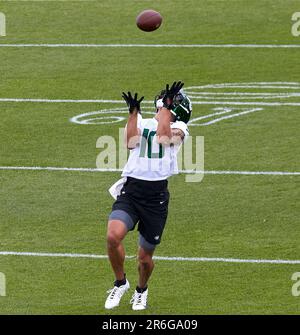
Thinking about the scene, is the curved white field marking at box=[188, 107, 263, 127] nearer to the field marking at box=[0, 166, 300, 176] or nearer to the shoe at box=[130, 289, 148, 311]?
the field marking at box=[0, 166, 300, 176]

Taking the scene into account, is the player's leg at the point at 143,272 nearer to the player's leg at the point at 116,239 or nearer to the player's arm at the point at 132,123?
the player's leg at the point at 116,239

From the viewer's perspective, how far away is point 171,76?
23906 mm

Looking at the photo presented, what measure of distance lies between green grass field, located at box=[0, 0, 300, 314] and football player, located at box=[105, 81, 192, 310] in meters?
0.36

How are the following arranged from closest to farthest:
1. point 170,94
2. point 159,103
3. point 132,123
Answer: point 170,94 → point 132,123 → point 159,103

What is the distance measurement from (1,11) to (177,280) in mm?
14897

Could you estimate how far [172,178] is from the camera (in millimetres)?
18875

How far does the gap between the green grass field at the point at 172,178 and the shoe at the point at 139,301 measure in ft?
0.38

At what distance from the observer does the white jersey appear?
1327 centimetres

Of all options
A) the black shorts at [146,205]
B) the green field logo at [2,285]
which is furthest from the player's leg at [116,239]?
the green field logo at [2,285]

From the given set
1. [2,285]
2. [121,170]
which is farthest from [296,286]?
[121,170]

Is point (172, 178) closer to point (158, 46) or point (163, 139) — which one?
point (163, 139)

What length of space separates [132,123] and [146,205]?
0.87 metres

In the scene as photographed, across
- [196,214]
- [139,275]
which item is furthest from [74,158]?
[139,275]
